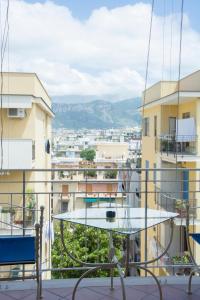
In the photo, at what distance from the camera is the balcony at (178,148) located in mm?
12188

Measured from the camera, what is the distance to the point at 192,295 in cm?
269

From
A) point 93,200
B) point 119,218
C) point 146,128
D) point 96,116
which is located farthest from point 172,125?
point 96,116

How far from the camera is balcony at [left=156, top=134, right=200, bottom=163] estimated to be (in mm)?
12188

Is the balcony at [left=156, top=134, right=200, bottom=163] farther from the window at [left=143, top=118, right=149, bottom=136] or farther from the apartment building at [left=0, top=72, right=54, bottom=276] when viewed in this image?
the apartment building at [left=0, top=72, right=54, bottom=276]

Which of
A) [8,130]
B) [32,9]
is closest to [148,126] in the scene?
[8,130]

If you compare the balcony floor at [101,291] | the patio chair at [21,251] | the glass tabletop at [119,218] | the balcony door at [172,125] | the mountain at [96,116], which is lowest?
the balcony floor at [101,291]

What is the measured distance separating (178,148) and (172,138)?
0.64 metres

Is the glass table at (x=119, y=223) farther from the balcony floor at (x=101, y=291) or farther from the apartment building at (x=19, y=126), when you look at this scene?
the apartment building at (x=19, y=126)

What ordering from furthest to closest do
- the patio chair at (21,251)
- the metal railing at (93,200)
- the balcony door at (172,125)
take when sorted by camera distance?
1. the balcony door at (172,125)
2. the metal railing at (93,200)
3. the patio chair at (21,251)

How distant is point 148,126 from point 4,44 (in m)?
12.8

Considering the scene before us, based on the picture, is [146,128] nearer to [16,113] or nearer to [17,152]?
[16,113]

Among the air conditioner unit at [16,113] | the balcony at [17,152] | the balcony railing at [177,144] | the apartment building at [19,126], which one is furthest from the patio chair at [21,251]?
the air conditioner unit at [16,113]

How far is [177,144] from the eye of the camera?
12.8 metres

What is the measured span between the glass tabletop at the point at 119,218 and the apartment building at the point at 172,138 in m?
7.88
